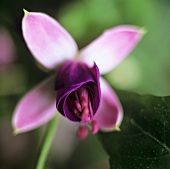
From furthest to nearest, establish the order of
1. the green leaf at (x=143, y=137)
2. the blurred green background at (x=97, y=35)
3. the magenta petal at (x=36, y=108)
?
the blurred green background at (x=97, y=35) < the magenta petal at (x=36, y=108) < the green leaf at (x=143, y=137)

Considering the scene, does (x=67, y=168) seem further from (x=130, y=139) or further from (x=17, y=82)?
(x=130, y=139)

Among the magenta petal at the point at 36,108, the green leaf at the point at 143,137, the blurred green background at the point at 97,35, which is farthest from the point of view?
the blurred green background at the point at 97,35

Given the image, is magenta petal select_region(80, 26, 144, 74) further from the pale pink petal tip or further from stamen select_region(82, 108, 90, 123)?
the pale pink petal tip

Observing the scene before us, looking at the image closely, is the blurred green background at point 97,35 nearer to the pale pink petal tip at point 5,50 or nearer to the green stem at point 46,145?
the pale pink petal tip at point 5,50

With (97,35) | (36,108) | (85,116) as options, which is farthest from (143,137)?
(97,35)

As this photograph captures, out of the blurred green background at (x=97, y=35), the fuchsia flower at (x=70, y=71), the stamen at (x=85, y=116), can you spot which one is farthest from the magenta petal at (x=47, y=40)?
the blurred green background at (x=97, y=35)

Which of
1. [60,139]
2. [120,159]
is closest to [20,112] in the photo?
[120,159]
